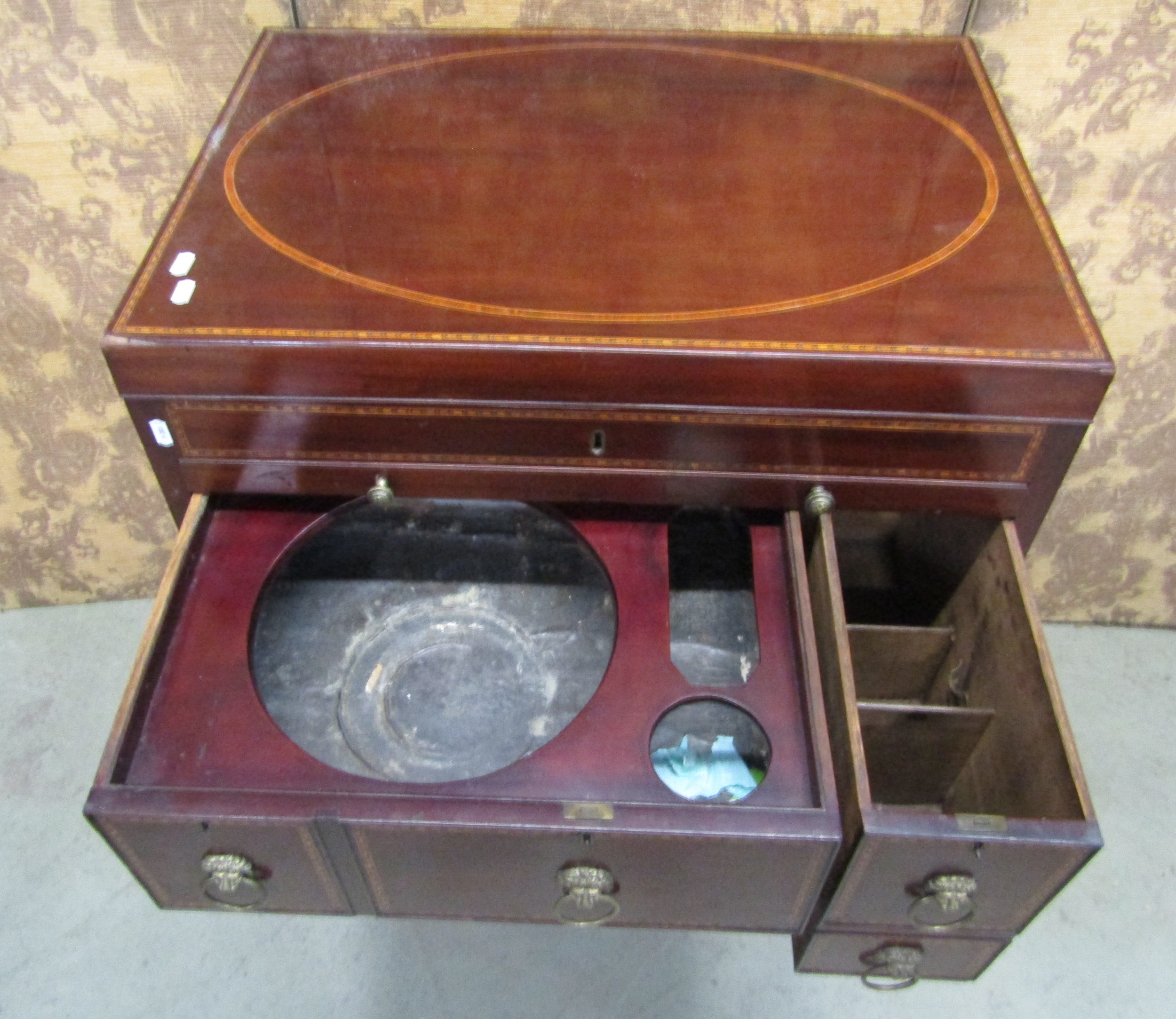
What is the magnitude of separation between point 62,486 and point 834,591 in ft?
3.31

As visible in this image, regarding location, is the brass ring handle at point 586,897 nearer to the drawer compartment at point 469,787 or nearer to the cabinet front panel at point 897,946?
the drawer compartment at point 469,787

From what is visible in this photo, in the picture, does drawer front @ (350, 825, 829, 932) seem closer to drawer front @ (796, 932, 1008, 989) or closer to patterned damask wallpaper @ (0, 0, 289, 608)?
drawer front @ (796, 932, 1008, 989)

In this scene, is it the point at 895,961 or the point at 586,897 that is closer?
the point at 586,897

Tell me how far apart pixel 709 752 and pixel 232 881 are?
17.4 inches

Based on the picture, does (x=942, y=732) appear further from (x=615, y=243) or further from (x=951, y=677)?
(x=615, y=243)

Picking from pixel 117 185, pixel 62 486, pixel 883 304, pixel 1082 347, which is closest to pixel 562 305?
pixel 883 304

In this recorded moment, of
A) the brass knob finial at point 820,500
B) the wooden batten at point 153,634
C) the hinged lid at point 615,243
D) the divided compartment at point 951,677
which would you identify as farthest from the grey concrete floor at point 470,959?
the hinged lid at point 615,243

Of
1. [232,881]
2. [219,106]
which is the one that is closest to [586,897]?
[232,881]

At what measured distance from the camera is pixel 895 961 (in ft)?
2.80

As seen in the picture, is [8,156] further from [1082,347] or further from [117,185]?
[1082,347]

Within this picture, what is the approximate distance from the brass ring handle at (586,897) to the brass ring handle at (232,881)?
8.5 inches

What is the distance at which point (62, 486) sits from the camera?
4.36ft

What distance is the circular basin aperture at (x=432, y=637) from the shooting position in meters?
0.95

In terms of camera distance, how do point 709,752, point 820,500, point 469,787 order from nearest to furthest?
1. point 469,787
2. point 820,500
3. point 709,752
